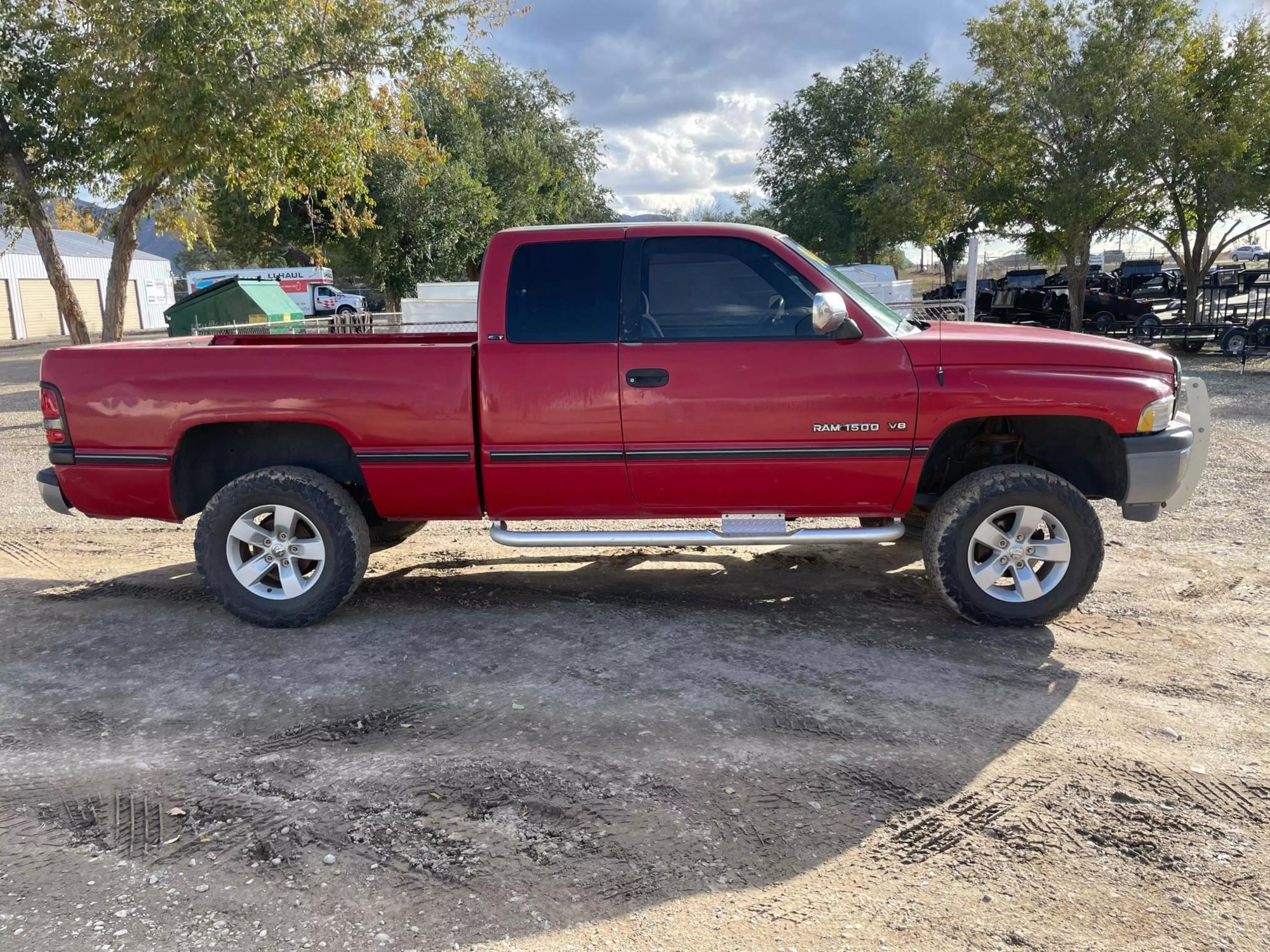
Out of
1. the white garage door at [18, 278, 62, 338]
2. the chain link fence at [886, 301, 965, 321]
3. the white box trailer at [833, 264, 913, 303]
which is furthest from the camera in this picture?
the white garage door at [18, 278, 62, 338]

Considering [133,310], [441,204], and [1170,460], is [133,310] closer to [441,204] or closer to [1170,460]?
[441,204]

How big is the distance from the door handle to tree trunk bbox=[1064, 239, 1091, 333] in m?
19.4

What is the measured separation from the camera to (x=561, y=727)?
12.5 ft

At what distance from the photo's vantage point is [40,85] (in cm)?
1314

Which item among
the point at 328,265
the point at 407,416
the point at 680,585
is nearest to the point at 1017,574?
the point at 680,585

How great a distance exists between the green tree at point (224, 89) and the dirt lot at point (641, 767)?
783cm

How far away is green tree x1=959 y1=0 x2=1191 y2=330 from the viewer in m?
18.9

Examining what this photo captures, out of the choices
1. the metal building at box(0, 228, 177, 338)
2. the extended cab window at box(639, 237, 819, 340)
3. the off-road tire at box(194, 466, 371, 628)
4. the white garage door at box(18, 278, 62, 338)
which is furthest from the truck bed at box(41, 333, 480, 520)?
the white garage door at box(18, 278, 62, 338)

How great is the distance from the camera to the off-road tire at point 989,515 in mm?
4691

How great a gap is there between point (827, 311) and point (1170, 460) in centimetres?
187

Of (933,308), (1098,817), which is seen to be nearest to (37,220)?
(933,308)

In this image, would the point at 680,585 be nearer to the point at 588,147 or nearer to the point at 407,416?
the point at 407,416

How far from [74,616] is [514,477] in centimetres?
264

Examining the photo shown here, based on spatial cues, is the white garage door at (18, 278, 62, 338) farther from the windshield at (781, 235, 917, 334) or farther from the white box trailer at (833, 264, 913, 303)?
the windshield at (781, 235, 917, 334)
